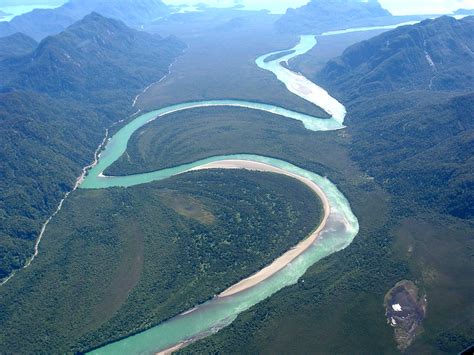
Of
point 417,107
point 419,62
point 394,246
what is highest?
point 419,62

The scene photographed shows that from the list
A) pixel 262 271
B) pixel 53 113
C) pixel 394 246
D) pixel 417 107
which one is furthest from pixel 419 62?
pixel 53 113

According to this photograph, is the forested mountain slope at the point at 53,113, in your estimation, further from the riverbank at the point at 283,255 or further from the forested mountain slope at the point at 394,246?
the forested mountain slope at the point at 394,246

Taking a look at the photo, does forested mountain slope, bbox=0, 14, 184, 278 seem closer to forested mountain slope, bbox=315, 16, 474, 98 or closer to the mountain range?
the mountain range

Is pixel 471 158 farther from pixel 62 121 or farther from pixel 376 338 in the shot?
pixel 62 121

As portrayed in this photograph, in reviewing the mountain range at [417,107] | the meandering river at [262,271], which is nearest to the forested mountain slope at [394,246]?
the mountain range at [417,107]

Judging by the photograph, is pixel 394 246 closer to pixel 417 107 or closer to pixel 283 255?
pixel 283 255
